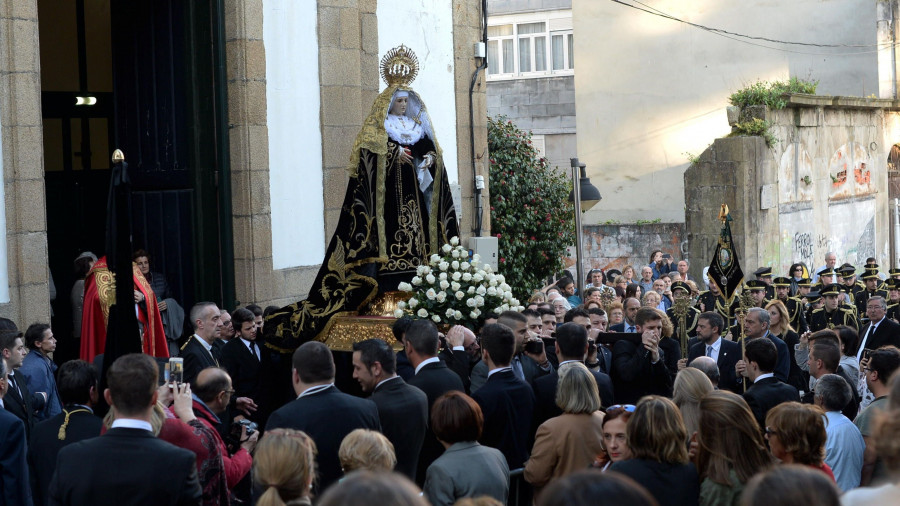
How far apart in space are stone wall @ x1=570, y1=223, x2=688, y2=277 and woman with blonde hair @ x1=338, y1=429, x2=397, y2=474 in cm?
2101

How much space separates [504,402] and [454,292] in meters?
2.24

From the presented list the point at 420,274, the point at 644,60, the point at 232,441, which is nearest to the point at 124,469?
the point at 232,441

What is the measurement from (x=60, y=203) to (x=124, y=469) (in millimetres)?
9090

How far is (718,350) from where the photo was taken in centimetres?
1019

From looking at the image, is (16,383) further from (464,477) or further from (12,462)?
(464,477)

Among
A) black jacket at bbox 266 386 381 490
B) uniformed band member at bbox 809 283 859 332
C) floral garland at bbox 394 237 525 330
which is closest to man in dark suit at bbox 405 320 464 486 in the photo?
black jacket at bbox 266 386 381 490

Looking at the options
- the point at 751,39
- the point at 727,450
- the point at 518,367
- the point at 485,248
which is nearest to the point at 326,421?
the point at 727,450

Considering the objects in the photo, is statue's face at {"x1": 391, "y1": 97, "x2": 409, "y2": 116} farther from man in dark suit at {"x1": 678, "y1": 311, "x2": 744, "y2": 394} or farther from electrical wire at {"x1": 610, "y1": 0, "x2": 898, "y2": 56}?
electrical wire at {"x1": 610, "y1": 0, "x2": 898, "y2": 56}

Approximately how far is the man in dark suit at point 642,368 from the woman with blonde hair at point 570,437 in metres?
2.26

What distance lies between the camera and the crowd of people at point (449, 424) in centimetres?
456

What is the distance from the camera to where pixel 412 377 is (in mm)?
7566

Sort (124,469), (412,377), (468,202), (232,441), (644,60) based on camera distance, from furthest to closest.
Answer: (644,60)
(468,202)
(412,377)
(232,441)
(124,469)

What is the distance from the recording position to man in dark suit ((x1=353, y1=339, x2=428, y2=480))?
263 inches

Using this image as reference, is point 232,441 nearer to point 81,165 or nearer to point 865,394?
point 865,394
